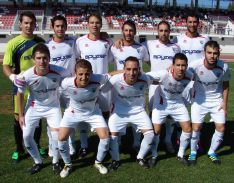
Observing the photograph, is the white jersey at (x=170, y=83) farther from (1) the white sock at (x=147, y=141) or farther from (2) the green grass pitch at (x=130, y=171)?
(2) the green grass pitch at (x=130, y=171)

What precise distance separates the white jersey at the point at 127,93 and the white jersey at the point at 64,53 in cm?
76

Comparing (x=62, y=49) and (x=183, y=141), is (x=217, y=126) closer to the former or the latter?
(x=183, y=141)

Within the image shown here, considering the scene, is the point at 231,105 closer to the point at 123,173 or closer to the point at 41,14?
the point at 123,173

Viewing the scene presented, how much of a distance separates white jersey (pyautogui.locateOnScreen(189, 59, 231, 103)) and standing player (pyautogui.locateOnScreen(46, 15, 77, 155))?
6.43ft

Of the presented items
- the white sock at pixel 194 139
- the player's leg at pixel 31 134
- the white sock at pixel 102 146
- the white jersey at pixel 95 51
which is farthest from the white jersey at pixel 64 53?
the white sock at pixel 194 139

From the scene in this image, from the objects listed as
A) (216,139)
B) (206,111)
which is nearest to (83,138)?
(206,111)

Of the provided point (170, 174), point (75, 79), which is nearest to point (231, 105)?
point (170, 174)

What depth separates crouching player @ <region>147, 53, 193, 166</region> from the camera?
527 centimetres

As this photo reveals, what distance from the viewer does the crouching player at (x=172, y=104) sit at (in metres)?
5.27

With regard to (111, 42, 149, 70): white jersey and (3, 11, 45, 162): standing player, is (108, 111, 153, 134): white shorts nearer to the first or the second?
(111, 42, 149, 70): white jersey

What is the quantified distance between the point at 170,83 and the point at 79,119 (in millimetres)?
1551

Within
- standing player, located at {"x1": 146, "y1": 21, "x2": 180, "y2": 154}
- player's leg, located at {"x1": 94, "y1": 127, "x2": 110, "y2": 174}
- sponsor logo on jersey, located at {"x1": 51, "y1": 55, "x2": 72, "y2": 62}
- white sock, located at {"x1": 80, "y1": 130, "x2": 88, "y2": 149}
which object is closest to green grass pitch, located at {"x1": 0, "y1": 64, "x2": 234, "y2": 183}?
player's leg, located at {"x1": 94, "y1": 127, "x2": 110, "y2": 174}

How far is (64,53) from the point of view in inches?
210

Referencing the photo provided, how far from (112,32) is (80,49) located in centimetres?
2733
